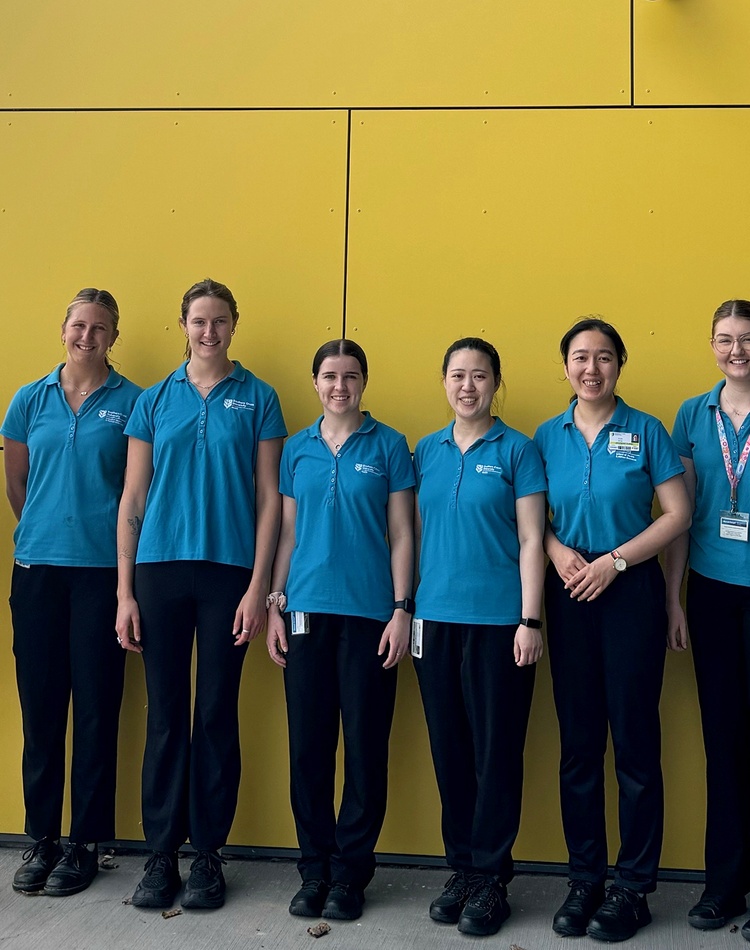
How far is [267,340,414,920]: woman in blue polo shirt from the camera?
9.04 ft

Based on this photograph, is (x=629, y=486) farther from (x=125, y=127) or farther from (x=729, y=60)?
(x=125, y=127)

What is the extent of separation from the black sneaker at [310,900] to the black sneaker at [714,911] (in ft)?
3.69

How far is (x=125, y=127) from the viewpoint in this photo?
346 cm

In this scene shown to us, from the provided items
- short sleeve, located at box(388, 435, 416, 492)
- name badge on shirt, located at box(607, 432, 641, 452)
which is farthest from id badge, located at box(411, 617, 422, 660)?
name badge on shirt, located at box(607, 432, 641, 452)

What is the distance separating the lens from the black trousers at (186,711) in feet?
9.26

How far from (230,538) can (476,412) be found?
89cm

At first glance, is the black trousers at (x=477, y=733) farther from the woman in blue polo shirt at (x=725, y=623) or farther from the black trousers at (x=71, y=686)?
the black trousers at (x=71, y=686)

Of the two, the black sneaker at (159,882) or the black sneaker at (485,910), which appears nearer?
the black sneaker at (485,910)

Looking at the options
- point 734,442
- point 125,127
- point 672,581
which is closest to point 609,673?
point 672,581

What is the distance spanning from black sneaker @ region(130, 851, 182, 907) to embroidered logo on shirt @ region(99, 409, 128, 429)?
1424 millimetres

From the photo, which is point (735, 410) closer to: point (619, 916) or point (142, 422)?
point (619, 916)

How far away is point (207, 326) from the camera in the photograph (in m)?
2.95

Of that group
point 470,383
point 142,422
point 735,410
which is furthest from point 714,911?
point 142,422

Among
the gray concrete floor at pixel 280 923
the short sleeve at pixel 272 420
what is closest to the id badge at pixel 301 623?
the short sleeve at pixel 272 420
